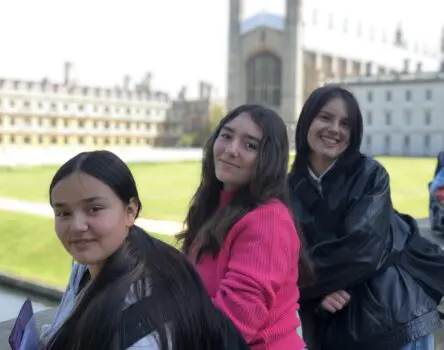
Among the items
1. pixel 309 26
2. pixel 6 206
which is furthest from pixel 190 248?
pixel 309 26

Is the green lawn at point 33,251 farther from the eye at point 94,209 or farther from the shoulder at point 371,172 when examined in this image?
the eye at point 94,209

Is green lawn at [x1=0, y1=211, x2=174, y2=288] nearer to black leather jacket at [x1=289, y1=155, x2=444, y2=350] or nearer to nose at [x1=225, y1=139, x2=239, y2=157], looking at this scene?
black leather jacket at [x1=289, y1=155, x2=444, y2=350]

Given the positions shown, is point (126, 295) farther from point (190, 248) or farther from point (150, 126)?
point (150, 126)

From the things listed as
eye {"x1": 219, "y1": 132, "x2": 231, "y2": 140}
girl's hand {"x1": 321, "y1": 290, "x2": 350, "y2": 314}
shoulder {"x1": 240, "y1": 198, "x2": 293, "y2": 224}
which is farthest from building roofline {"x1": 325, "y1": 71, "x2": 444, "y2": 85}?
shoulder {"x1": 240, "y1": 198, "x2": 293, "y2": 224}

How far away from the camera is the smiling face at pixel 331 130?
227 centimetres

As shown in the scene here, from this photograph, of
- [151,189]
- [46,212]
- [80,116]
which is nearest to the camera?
[46,212]

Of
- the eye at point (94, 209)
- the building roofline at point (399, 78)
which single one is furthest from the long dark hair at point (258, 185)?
the building roofline at point (399, 78)

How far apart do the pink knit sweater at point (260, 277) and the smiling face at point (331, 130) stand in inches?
23.8

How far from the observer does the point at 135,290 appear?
1186mm

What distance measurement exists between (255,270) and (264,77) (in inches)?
2204

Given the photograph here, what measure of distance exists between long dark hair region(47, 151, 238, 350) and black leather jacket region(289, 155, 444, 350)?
0.87 m

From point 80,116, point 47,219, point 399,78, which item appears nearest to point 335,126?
point 47,219

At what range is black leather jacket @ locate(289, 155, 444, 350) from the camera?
208 centimetres

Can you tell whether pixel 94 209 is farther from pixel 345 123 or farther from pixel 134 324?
pixel 345 123
